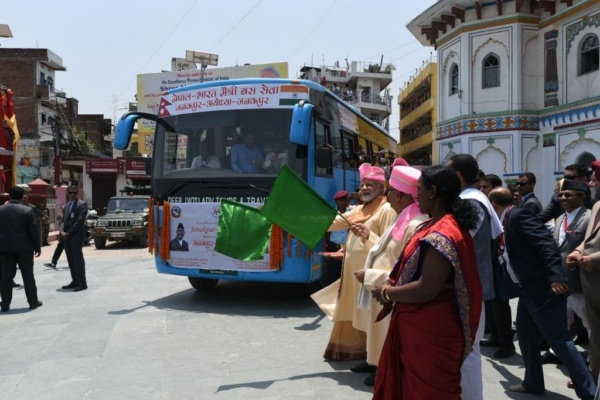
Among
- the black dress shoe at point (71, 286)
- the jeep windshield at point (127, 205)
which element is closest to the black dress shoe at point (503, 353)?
the black dress shoe at point (71, 286)

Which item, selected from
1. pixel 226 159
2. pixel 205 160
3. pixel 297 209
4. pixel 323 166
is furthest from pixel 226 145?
pixel 297 209

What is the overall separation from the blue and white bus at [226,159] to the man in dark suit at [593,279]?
152 inches

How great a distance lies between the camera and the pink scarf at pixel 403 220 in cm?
389

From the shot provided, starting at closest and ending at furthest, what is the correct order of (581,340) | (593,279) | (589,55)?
(593,279), (581,340), (589,55)

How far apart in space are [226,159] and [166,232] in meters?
1.34

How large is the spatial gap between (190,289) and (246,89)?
11.8 feet

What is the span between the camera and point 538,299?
4141 millimetres

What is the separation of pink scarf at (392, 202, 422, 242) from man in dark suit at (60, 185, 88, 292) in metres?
6.91

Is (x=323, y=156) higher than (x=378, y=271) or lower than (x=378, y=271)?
higher

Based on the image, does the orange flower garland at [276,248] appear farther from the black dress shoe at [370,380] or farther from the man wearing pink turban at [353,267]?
the black dress shoe at [370,380]

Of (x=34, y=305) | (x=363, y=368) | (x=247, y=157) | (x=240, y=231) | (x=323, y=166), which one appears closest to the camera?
(x=363, y=368)

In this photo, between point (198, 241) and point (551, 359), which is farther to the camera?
point (198, 241)

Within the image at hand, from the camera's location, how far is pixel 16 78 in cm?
4184

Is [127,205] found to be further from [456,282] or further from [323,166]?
[456,282]
